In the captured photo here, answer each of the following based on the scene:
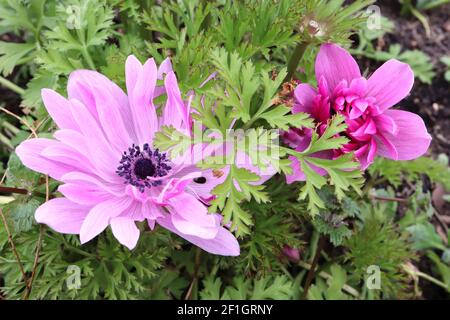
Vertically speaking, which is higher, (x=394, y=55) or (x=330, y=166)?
(x=330, y=166)

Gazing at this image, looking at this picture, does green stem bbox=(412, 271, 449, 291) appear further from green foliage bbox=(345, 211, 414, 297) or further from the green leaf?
the green leaf

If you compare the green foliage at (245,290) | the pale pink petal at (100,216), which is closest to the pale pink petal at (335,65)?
the pale pink petal at (100,216)

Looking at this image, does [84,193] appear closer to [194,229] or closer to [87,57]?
[194,229]

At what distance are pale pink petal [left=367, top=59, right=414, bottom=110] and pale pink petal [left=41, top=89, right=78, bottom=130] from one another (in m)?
0.75

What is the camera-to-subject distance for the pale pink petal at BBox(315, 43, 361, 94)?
4.48ft

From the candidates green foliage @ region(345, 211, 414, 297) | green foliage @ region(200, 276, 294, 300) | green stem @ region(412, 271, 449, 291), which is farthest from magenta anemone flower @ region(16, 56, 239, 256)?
green stem @ region(412, 271, 449, 291)

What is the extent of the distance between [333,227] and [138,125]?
74 cm

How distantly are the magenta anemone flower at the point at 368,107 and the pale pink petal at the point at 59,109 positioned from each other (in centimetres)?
58

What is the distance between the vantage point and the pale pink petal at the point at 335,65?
1365mm

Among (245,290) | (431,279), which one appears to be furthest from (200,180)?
(431,279)

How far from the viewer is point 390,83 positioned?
134cm

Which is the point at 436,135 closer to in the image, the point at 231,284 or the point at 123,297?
the point at 231,284

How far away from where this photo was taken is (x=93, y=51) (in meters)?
1.80

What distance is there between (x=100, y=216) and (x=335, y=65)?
711 millimetres
